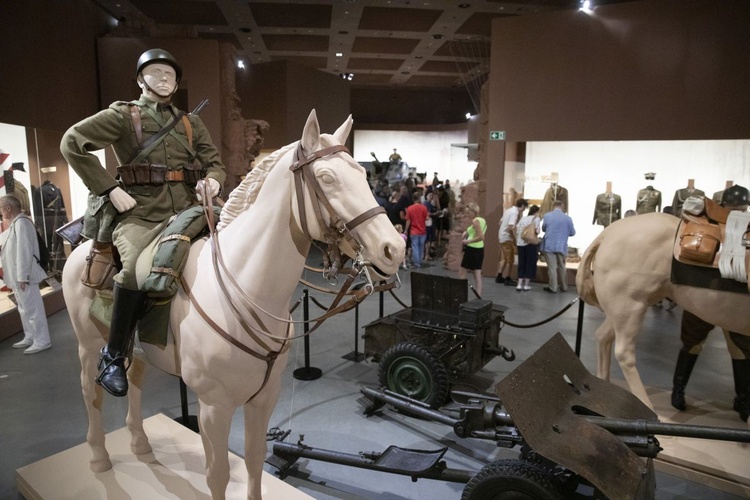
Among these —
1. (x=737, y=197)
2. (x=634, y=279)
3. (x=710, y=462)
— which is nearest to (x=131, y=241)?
(x=634, y=279)

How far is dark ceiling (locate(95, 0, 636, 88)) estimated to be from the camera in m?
11.2

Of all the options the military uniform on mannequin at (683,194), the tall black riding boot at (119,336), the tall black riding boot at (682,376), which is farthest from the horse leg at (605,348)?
the military uniform on mannequin at (683,194)

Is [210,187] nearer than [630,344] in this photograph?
Yes

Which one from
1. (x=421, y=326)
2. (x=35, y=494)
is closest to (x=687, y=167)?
(x=421, y=326)

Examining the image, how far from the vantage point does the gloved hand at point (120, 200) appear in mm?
2449

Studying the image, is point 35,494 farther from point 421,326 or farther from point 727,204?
point 727,204

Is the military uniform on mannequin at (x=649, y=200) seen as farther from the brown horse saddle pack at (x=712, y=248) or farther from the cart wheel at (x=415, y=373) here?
the cart wheel at (x=415, y=373)

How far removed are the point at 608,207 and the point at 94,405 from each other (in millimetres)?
9724

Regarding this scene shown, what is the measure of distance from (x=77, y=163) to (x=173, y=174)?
459mm

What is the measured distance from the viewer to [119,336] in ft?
7.88

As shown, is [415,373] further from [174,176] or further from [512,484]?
[174,176]

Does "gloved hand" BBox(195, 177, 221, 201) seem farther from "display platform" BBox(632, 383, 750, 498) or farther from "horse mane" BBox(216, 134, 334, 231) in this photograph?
"display platform" BBox(632, 383, 750, 498)

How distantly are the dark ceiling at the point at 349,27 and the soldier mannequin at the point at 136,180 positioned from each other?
893cm

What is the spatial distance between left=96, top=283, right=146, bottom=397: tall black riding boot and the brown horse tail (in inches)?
145
